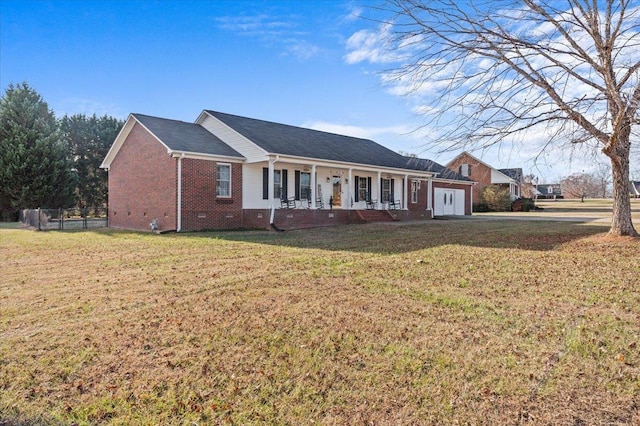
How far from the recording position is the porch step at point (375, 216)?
20.5 meters

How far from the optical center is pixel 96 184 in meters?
36.1

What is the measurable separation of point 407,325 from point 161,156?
15033 millimetres

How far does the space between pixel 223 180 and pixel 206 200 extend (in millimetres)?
1239

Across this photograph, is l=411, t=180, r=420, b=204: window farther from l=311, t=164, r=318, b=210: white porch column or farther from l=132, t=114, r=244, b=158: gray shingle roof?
l=132, t=114, r=244, b=158: gray shingle roof

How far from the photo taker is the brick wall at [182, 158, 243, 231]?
16.3 meters

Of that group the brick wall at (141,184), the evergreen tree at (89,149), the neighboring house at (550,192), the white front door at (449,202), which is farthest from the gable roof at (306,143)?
the neighboring house at (550,192)

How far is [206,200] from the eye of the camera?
55.4ft

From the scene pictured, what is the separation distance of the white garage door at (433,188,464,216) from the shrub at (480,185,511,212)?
949cm

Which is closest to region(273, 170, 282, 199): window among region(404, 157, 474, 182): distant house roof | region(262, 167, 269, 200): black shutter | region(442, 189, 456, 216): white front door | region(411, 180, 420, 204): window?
region(262, 167, 269, 200): black shutter

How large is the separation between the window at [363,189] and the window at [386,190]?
143 centimetres

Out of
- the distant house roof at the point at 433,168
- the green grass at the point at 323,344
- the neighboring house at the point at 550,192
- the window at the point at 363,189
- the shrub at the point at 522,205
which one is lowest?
the green grass at the point at 323,344

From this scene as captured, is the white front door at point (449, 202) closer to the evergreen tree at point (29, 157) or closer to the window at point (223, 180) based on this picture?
the window at point (223, 180)

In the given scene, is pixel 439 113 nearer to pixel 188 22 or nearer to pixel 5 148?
pixel 188 22

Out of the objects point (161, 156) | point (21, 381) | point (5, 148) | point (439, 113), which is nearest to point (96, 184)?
point (5, 148)
